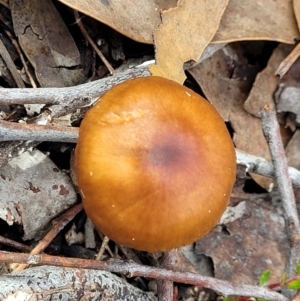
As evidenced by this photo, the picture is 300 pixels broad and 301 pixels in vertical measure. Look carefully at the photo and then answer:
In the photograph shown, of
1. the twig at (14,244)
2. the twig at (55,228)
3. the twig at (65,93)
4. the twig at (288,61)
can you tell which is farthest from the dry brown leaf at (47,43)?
the twig at (288,61)

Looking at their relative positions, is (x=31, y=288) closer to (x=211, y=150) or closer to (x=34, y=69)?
(x=211, y=150)

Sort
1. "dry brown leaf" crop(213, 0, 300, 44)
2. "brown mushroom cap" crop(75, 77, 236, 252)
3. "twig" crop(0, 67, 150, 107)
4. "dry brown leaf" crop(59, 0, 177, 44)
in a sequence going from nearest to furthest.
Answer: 1. "brown mushroom cap" crop(75, 77, 236, 252)
2. "twig" crop(0, 67, 150, 107)
3. "dry brown leaf" crop(59, 0, 177, 44)
4. "dry brown leaf" crop(213, 0, 300, 44)

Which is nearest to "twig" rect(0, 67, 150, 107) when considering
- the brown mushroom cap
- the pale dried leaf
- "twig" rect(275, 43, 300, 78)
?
the brown mushroom cap

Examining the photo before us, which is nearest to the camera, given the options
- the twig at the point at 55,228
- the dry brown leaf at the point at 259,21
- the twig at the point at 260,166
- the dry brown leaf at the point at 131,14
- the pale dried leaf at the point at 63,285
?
the pale dried leaf at the point at 63,285

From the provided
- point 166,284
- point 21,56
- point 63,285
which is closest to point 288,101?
point 166,284

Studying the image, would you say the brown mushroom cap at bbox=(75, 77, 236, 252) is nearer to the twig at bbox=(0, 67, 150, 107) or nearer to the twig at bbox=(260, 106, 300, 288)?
the twig at bbox=(0, 67, 150, 107)

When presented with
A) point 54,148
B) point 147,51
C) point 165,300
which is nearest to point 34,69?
point 54,148

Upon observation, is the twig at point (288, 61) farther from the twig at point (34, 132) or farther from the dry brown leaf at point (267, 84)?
the twig at point (34, 132)
